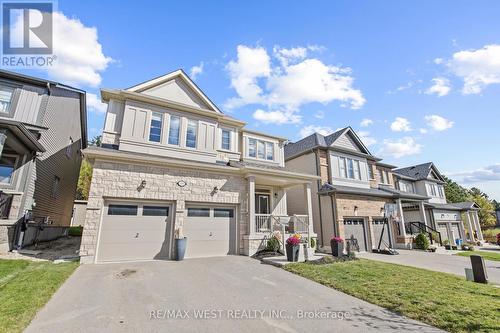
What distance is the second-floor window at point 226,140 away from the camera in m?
14.5

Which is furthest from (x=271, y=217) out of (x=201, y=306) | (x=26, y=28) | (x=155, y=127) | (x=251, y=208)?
(x=26, y=28)

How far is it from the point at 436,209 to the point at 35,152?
105ft

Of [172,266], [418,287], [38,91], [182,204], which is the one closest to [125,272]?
[172,266]

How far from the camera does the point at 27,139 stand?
10312 mm

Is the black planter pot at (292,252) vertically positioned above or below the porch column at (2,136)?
below

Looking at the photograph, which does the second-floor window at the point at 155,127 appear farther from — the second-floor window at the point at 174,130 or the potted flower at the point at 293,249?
A: the potted flower at the point at 293,249

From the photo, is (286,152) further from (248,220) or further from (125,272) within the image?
(125,272)

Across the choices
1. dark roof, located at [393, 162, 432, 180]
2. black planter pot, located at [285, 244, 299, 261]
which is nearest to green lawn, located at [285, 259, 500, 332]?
black planter pot, located at [285, 244, 299, 261]

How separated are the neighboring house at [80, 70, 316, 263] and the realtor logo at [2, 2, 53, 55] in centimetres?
456

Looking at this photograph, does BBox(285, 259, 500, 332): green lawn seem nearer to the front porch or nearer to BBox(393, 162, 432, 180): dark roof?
the front porch

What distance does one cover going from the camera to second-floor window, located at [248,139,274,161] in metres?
15.7

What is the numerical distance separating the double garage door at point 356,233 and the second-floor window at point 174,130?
479 inches

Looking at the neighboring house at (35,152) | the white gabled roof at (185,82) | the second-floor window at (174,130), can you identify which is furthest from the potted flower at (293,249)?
the neighboring house at (35,152)

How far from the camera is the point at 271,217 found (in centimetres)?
1284
